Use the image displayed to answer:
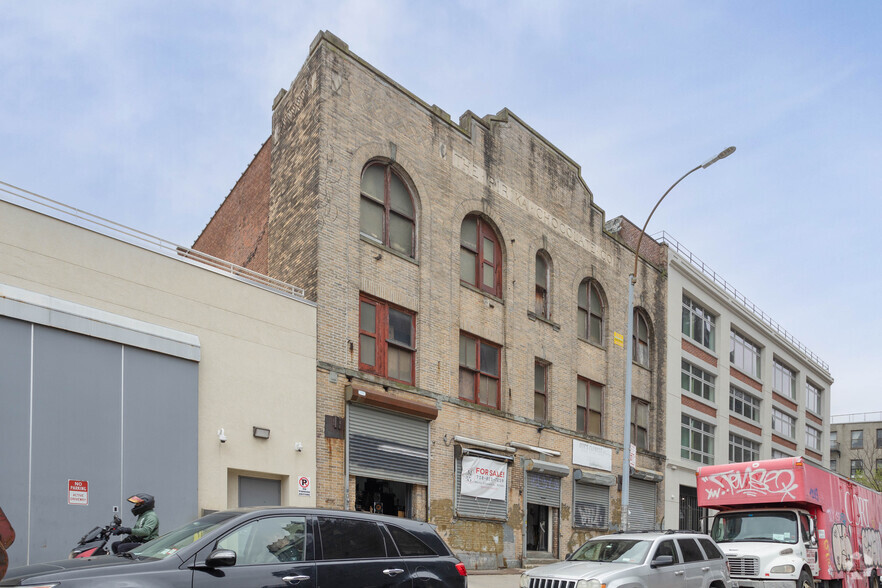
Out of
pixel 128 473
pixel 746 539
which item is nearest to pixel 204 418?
pixel 128 473

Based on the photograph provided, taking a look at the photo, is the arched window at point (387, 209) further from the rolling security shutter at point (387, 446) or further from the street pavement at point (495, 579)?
the street pavement at point (495, 579)

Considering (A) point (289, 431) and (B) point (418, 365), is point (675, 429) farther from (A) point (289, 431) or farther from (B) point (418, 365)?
(A) point (289, 431)

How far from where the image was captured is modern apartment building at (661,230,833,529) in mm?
32125

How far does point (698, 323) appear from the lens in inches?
1383

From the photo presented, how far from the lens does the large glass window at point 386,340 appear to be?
19.2 metres

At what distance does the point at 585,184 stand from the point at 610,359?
605cm

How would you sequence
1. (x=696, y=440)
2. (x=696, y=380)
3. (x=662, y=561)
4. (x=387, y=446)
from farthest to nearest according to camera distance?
(x=696, y=380), (x=696, y=440), (x=387, y=446), (x=662, y=561)

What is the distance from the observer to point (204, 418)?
15.1 meters

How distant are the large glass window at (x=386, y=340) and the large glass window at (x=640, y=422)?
41.0ft

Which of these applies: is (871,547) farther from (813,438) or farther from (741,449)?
(813,438)

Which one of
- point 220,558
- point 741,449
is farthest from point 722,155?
point 741,449

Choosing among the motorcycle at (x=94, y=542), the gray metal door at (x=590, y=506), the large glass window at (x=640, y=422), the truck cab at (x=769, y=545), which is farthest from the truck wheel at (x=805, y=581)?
the large glass window at (x=640, y=422)

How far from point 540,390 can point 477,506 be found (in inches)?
195

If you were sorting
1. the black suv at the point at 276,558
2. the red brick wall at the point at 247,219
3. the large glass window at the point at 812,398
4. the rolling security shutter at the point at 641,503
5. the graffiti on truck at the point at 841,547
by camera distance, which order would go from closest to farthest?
1. the black suv at the point at 276,558
2. the graffiti on truck at the point at 841,547
3. the red brick wall at the point at 247,219
4. the rolling security shutter at the point at 641,503
5. the large glass window at the point at 812,398
